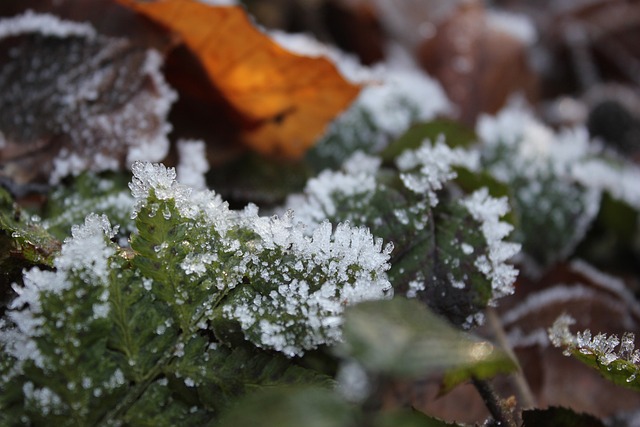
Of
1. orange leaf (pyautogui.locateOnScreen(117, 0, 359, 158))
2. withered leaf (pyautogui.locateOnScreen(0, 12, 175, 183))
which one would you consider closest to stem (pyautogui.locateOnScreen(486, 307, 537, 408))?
orange leaf (pyautogui.locateOnScreen(117, 0, 359, 158))

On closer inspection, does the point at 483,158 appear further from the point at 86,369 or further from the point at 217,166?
the point at 86,369

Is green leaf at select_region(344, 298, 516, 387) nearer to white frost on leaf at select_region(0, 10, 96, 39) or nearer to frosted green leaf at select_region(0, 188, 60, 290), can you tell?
frosted green leaf at select_region(0, 188, 60, 290)

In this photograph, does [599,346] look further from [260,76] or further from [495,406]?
[260,76]

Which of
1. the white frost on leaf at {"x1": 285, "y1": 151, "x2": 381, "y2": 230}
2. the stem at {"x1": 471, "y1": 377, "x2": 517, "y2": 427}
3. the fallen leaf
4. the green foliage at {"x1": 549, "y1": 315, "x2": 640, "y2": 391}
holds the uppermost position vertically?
the fallen leaf

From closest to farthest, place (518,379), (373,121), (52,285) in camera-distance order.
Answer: (52,285)
(518,379)
(373,121)

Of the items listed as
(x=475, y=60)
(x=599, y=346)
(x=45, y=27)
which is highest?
(x=475, y=60)

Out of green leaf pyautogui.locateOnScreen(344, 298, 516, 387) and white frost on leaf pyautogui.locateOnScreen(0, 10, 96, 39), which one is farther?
white frost on leaf pyautogui.locateOnScreen(0, 10, 96, 39)

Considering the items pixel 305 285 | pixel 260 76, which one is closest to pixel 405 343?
pixel 305 285
